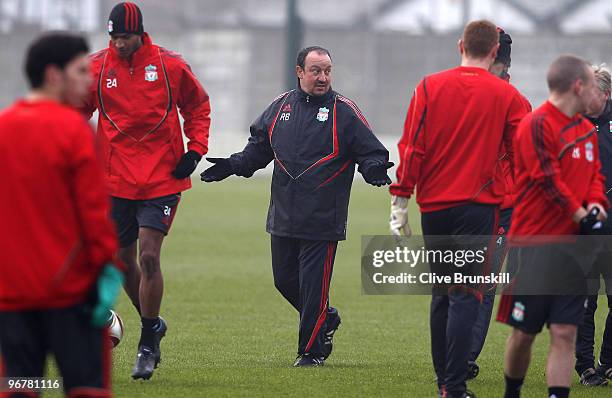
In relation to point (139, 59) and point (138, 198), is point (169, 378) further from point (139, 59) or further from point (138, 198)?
point (139, 59)

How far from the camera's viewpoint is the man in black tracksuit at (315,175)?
919cm

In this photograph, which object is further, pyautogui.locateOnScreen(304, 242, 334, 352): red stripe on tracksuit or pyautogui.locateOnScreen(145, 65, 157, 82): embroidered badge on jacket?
pyautogui.locateOnScreen(304, 242, 334, 352): red stripe on tracksuit

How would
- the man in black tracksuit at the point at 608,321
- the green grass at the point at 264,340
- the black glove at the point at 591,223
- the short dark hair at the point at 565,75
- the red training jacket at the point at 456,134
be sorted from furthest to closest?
the man in black tracksuit at the point at 608,321 < the green grass at the point at 264,340 < the red training jacket at the point at 456,134 < the short dark hair at the point at 565,75 < the black glove at the point at 591,223

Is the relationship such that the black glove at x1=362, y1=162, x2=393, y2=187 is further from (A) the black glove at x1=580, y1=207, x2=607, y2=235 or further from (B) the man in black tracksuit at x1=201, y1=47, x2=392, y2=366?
(A) the black glove at x1=580, y1=207, x2=607, y2=235

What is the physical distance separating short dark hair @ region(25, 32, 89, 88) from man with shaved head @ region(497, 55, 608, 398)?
2636mm

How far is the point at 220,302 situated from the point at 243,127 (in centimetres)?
4599

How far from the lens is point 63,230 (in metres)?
4.95

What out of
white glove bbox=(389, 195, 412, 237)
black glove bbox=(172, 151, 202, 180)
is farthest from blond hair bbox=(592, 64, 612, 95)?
black glove bbox=(172, 151, 202, 180)

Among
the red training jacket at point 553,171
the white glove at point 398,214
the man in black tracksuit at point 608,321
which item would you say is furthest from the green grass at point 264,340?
the red training jacket at point 553,171

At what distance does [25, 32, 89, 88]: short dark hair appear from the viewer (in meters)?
4.99

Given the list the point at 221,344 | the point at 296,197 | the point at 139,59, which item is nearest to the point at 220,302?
the point at 221,344

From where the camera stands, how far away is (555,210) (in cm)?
659

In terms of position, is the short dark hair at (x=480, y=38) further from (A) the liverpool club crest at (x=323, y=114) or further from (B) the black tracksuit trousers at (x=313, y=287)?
(B) the black tracksuit trousers at (x=313, y=287)

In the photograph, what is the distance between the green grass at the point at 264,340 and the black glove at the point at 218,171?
1364mm
